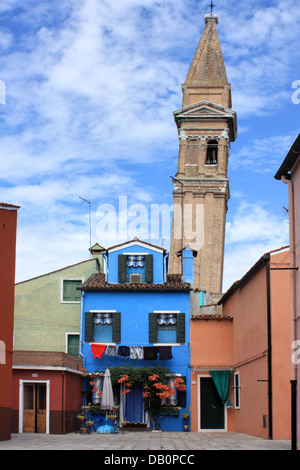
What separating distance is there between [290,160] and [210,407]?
547 inches

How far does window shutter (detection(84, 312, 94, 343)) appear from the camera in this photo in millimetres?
28281

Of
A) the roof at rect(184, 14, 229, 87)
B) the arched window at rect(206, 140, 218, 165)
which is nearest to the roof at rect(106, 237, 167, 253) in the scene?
the arched window at rect(206, 140, 218, 165)

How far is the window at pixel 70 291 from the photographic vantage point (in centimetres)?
3234

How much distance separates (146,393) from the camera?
26.8m

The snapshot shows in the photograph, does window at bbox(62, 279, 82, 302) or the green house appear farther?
A: window at bbox(62, 279, 82, 302)

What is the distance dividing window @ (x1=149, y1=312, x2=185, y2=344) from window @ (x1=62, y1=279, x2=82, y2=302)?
5138 mm

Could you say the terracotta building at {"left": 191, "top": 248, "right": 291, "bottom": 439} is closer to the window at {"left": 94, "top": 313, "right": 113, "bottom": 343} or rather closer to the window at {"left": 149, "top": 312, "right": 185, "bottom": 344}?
the window at {"left": 149, "top": 312, "right": 185, "bottom": 344}

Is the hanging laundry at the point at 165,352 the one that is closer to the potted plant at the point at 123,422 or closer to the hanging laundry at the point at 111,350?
the hanging laundry at the point at 111,350

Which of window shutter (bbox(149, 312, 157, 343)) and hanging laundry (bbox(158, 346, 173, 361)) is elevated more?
window shutter (bbox(149, 312, 157, 343))

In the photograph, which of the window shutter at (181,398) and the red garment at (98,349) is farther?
the red garment at (98,349)

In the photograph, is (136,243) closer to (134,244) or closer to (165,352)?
(134,244)

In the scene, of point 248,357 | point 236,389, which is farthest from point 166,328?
point 248,357

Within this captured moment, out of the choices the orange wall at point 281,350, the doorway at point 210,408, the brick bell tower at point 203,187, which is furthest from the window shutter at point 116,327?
the brick bell tower at point 203,187

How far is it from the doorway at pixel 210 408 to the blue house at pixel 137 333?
0.61 m
